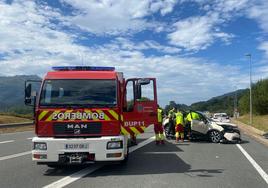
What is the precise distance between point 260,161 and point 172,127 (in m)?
9.18

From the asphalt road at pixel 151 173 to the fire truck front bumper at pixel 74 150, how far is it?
15.3 inches

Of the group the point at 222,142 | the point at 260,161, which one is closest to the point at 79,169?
the point at 260,161

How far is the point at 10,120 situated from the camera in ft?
141

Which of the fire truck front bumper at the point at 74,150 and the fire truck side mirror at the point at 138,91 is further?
the fire truck side mirror at the point at 138,91

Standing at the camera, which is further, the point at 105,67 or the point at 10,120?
the point at 10,120

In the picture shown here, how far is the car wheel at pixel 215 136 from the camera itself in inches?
791

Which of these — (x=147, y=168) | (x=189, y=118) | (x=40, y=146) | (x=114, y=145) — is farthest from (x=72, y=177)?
(x=189, y=118)

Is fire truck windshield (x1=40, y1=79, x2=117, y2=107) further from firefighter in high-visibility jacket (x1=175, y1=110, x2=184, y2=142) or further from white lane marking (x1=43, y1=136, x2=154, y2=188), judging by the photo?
firefighter in high-visibility jacket (x1=175, y1=110, x2=184, y2=142)

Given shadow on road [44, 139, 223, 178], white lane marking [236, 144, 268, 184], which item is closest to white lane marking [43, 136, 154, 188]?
shadow on road [44, 139, 223, 178]

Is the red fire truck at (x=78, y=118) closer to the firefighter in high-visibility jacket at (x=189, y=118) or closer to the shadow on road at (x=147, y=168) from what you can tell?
the shadow on road at (x=147, y=168)

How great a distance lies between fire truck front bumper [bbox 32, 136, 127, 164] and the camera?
34.0 feet

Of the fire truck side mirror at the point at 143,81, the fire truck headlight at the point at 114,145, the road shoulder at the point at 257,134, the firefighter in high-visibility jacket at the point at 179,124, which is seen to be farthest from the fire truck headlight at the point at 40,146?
the road shoulder at the point at 257,134

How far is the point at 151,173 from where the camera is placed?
10.6 metres

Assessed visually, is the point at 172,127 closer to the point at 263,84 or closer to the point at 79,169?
the point at 79,169
